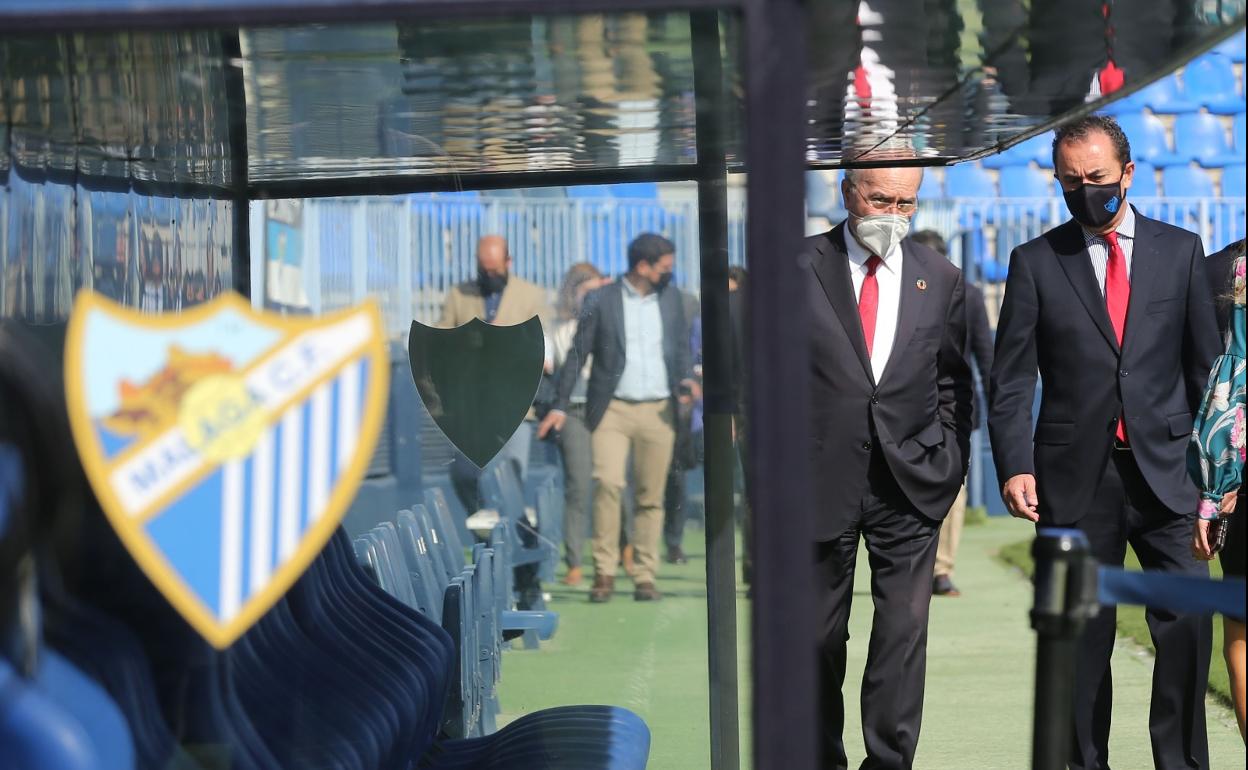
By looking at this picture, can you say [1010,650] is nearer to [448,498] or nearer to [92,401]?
[448,498]

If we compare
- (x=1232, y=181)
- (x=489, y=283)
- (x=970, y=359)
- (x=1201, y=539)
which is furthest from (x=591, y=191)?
(x=1232, y=181)

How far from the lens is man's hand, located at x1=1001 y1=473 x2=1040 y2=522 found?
3.93 metres

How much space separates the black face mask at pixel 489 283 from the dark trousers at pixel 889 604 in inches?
64.8

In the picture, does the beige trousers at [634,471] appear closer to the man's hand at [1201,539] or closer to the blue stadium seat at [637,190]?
the blue stadium seat at [637,190]

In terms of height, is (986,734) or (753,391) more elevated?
(753,391)

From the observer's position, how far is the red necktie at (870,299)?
154 inches

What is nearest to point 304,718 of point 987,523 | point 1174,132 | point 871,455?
point 871,455

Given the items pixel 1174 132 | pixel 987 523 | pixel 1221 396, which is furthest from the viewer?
pixel 1174 132

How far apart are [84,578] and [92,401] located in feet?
0.83

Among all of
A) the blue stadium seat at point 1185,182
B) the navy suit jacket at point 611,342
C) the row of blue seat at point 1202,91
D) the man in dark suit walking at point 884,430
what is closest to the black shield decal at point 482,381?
the navy suit jacket at point 611,342

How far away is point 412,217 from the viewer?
98.2 inches

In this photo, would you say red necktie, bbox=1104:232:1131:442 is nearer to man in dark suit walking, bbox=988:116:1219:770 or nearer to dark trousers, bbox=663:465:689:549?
man in dark suit walking, bbox=988:116:1219:770

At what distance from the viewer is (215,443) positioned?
2029 millimetres

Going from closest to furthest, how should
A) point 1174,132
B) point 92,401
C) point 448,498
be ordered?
point 92,401 < point 448,498 < point 1174,132
